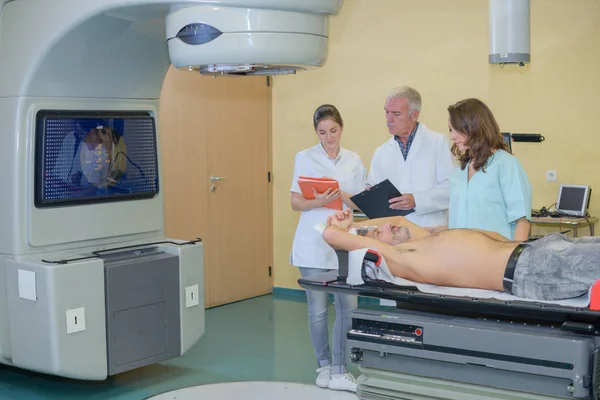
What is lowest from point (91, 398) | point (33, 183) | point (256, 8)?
point (91, 398)

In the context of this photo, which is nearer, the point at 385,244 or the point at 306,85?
the point at 385,244

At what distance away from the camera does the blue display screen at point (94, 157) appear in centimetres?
385

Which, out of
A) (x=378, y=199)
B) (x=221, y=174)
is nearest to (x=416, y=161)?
(x=378, y=199)

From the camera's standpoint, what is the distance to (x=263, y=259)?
657 cm

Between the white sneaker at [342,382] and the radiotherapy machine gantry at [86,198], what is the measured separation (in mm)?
803

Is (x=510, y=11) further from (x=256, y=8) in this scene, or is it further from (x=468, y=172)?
(x=256, y=8)

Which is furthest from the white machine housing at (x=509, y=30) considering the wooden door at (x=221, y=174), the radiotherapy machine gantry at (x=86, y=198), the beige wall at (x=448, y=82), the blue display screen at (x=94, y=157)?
the wooden door at (x=221, y=174)

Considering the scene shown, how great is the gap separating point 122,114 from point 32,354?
126 cm

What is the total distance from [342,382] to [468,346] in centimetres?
172

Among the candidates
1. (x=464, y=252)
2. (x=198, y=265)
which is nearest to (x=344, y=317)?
(x=198, y=265)

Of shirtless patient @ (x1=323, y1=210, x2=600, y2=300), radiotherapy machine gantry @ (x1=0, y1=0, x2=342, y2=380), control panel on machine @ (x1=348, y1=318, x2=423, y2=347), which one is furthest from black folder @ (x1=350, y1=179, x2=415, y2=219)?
control panel on machine @ (x1=348, y1=318, x2=423, y2=347)

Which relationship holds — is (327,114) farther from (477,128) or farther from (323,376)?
(323,376)

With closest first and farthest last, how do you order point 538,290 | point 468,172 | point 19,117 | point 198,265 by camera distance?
point 538,290, point 468,172, point 19,117, point 198,265

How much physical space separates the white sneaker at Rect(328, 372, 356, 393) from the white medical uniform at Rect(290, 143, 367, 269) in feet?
1.81
